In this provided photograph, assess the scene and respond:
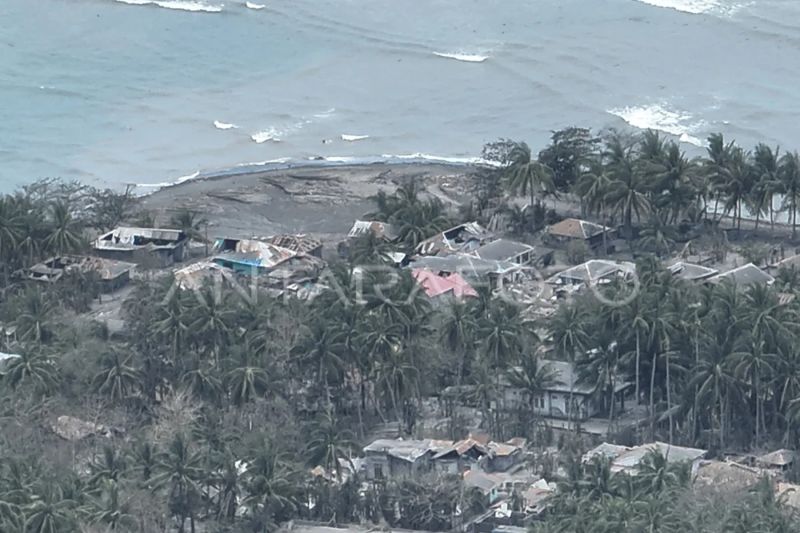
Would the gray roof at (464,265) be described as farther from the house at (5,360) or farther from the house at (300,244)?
the house at (5,360)

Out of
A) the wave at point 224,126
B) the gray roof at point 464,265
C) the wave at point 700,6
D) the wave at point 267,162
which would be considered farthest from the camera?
the wave at point 700,6

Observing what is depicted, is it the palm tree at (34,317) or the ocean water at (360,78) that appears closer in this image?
the palm tree at (34,317)

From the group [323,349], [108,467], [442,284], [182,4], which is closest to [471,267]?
[442,284]

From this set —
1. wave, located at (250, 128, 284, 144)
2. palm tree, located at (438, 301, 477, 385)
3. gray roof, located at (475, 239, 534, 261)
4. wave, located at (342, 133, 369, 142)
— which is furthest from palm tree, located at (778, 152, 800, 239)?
wave, located at (250, 128, 284, 144)

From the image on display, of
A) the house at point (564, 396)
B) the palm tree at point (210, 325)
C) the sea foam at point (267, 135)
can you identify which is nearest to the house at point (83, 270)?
the palm tree at point (210, 325)

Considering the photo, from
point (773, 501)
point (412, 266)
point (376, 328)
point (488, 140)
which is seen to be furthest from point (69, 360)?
point (488, 140)

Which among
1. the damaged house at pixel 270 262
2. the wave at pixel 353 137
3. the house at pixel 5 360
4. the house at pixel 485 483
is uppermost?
the house at pixel 5 360

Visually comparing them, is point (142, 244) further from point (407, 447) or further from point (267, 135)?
point (407, 447)
